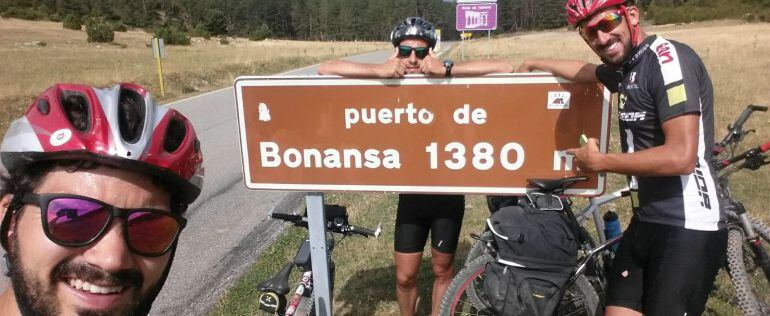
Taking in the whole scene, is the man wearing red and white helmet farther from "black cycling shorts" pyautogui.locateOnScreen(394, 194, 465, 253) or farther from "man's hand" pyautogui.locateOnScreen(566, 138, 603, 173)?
"black cycling shorts" pyautogui.locateOnScreen(394, 194, 465, 253)

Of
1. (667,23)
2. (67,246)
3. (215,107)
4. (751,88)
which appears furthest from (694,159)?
(667,23)

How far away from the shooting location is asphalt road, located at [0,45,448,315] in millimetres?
4020

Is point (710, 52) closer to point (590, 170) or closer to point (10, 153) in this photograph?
point (590, 170)

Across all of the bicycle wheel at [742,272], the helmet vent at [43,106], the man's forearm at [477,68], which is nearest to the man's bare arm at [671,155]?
the man's forearm at [477,68]

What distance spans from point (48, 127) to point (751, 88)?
16204mm

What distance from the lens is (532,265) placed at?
2361mm

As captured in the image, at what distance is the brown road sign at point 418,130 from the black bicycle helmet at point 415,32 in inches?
15.1

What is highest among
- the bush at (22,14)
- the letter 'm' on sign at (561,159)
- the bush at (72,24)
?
the bush at (22,14)

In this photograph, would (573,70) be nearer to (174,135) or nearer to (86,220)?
(174,135)

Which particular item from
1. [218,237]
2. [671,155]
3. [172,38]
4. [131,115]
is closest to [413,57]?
[671,155]

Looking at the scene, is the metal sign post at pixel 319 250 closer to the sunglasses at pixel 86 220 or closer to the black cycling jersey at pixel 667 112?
the sunglasses at pixel 86 220

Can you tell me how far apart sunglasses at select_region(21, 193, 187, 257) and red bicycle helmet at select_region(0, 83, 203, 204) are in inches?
3.6

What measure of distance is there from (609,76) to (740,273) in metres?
1.70

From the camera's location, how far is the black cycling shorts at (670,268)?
2176 mm
